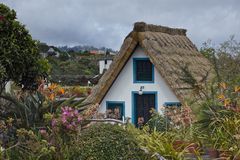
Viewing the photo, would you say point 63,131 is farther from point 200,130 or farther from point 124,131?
point 200,130

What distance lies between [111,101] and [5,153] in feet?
48.2

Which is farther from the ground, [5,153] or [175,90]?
[175,90]

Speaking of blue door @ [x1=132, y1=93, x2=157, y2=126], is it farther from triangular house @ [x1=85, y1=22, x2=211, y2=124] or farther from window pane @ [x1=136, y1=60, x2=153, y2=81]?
window pane @ [x1=136, y1=60, x2=153, y2=81]

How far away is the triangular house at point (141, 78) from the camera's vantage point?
2088cm

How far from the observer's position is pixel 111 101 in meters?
21.9

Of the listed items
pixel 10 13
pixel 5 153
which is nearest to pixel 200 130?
pixel 5 153

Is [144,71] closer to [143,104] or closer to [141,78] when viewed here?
[141,78]

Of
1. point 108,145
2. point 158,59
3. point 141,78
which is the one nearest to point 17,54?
point 108,145

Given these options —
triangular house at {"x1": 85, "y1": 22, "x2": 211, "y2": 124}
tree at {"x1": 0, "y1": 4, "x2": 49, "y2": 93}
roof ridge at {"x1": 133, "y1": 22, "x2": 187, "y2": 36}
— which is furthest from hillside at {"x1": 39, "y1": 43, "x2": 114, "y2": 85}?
tree at {"x1": 0, "y1": 4, "x2": 49, "y2": 93}

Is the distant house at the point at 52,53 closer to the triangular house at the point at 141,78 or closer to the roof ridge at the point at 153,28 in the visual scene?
the roof ridge at the point at 153,28

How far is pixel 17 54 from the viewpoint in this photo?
30.6ft

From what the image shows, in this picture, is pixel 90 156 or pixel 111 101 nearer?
pixel 90 156

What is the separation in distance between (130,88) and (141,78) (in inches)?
21.5

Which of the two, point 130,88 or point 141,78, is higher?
point 141,78
